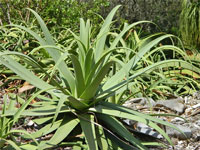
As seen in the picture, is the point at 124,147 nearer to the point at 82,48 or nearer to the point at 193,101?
the point at 82,48

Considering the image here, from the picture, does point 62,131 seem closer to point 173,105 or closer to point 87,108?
point 87,108

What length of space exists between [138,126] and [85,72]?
2.14 feet

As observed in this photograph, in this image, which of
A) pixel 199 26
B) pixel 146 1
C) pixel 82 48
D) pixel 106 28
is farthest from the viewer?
pixel 146 1

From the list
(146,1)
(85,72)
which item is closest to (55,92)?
(85,72)

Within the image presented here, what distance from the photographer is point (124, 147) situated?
240cm

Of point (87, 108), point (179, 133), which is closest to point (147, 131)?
point (179, 133)

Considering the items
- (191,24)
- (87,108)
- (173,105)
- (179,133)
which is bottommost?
(179,133)

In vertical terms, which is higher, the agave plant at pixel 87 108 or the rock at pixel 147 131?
the agave plant at pixel 87 108

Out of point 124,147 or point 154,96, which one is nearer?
point 124,147

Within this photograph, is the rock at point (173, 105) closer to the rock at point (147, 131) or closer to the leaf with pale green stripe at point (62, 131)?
the rock at point (147, 131)

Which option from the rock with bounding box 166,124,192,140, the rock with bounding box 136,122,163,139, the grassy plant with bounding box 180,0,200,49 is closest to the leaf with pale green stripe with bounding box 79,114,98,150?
the rock with bounding box 136,122,163,139

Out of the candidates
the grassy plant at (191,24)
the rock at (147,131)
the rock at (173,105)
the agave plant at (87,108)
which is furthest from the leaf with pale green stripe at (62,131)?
the grassy plant at (191,24)

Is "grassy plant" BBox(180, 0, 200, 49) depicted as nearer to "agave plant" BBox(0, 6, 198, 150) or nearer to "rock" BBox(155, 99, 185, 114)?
"rock" BBox(155, 99, 185, 114)

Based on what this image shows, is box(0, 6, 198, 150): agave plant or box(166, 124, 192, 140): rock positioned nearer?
box(0, 6, 198, 150): agave plant
